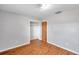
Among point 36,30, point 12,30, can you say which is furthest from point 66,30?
point 36,30

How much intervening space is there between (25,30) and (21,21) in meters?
0.57

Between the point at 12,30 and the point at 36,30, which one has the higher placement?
the point at 12,30

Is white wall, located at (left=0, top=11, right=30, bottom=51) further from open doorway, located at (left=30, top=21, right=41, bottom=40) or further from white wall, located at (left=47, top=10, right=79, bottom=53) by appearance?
white wall, located at (left=47, top=10, right=79, bottom=53)

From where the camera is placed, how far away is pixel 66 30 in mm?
2924

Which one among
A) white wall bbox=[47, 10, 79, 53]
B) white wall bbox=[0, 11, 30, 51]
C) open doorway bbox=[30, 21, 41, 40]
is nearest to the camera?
white wall bbox=[47, 10, 79, 53]

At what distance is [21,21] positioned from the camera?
140 inches

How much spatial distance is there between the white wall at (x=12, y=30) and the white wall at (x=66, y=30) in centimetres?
156

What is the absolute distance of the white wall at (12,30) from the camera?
2.65 metres

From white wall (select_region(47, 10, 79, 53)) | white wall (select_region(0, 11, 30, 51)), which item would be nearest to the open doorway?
white wall (select_region(0, 11, 30, 51))

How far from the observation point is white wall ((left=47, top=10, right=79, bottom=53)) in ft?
8.34

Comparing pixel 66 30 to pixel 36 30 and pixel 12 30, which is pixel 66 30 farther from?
pixel 36 30

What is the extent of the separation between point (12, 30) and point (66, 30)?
2.39 metres

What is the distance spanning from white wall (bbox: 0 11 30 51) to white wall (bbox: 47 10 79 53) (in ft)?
5.10
